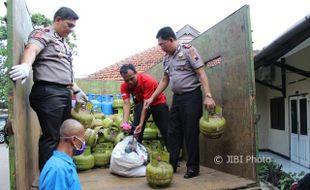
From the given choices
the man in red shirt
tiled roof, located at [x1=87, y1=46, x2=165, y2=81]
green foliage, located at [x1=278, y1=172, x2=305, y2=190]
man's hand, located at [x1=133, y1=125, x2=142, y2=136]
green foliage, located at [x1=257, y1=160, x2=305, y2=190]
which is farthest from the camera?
tiled roof, located at [x1=87, y1=46, x2=165, y2=81]

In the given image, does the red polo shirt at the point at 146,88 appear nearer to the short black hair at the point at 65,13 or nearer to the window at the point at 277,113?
the short black hair at the point at 65,13

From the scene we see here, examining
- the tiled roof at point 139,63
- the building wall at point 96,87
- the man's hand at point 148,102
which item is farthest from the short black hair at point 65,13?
the tiled roof at point 139,63

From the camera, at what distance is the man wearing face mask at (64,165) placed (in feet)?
5.85

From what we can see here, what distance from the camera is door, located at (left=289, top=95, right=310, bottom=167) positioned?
28.6ft

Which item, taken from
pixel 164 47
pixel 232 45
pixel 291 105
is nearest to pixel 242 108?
pixel 232 45

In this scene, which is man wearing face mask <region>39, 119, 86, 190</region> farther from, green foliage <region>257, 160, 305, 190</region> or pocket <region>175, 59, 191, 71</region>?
green foliage <region>257, 160, 305, 190</region>

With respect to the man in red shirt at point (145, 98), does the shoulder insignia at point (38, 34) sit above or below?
above

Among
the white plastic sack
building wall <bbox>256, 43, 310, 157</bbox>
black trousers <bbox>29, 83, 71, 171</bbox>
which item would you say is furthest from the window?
black trousers <bbox>29, 83, 71, 171</bbox>

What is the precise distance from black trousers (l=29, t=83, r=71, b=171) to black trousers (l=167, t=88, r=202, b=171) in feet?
3.86

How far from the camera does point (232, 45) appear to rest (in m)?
2.92

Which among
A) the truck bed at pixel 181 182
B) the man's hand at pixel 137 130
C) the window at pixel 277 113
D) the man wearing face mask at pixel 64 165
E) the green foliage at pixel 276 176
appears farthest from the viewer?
the window at pixel 277 113

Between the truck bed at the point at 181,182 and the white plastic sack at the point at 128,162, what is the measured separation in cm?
8

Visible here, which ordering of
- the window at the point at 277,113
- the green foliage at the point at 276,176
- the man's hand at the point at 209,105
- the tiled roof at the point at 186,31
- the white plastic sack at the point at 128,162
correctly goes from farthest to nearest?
the tiled roof at the point at 186,31 < the window at the point at 277,113 < the green foliage at the point at 276,176 < the white plastic sack at the point at 128,162 < the man's hand at the point at 209,105

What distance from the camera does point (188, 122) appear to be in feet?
10.3
